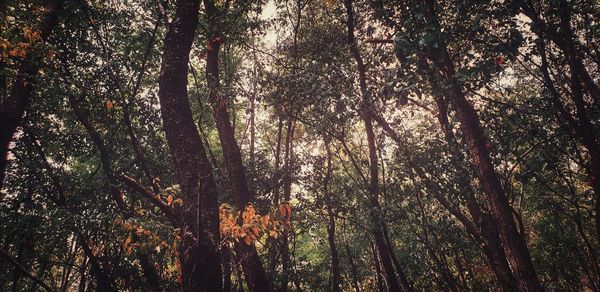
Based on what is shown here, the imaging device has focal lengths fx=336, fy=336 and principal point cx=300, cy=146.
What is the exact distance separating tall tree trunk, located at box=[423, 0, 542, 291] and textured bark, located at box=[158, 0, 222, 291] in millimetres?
3626

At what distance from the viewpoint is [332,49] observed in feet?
32.4

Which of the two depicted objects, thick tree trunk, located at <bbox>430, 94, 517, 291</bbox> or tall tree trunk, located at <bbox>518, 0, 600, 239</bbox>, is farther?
thick tree trunk, located at <bbox>430, 94, 517, 291</bbox>

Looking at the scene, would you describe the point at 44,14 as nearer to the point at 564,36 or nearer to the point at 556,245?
the point at 564,36

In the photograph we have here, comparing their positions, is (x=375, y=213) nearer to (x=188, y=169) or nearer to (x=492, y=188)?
(x=492, y=188)

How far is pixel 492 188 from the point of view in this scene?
16.5 ft

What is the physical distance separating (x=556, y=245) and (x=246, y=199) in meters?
15.1

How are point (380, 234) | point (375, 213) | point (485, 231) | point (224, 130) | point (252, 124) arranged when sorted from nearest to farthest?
point (485, 231) < point (224, 130) < point (375, 213) < point (380, 234) < point (252, 124)

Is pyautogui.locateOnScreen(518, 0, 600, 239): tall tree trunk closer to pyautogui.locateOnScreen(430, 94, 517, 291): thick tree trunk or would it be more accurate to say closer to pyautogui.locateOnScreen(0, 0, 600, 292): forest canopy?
pyautogui.locateOnScreen(0, 0, 600, 292): forest canopy

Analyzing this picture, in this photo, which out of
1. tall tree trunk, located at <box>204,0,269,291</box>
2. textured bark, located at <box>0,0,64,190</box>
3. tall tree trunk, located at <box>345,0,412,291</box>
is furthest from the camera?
tall tree trunk, located at <box>345,0,412,291</box>

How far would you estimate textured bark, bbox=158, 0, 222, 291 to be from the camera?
2857 millimetres

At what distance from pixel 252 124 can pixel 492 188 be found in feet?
30.1

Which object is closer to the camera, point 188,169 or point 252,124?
point 188,169

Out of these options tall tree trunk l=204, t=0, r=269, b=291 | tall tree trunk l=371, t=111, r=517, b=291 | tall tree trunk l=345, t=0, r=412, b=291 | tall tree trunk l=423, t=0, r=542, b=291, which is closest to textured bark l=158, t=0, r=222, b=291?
tall tree trunk l=423, t=0, r=542, b=291

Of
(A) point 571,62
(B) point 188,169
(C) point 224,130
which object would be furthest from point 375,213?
(B) point 188,169
